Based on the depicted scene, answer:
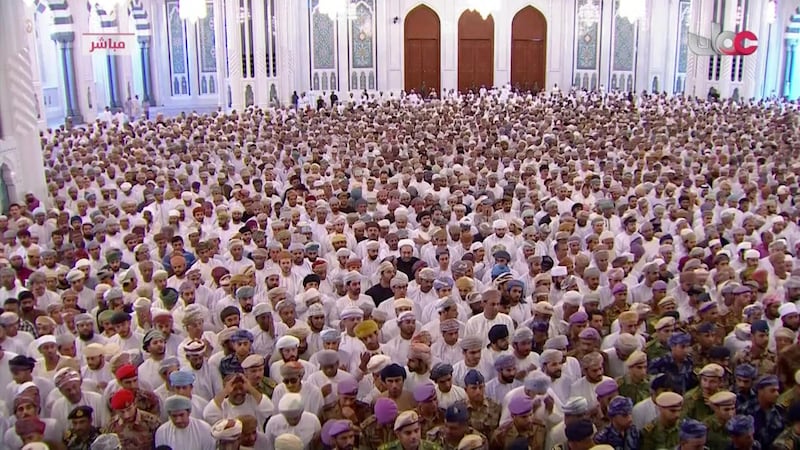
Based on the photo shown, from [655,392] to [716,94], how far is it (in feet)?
56.8

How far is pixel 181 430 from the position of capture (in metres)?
3.83

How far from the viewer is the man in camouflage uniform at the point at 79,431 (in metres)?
3.85

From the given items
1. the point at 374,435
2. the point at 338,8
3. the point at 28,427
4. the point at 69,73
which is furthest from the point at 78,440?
the point at 69,73

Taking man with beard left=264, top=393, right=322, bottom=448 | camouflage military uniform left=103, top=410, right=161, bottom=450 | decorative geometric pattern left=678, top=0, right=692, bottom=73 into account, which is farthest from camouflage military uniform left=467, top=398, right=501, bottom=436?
decorative geometric pattern left=678, top=0, right=692, bottom=73

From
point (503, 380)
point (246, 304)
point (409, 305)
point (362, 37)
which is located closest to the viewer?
point (503, 380)

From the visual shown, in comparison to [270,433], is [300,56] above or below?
above

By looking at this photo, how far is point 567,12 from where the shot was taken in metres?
25.4

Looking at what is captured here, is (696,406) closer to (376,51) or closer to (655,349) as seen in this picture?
(655,349)

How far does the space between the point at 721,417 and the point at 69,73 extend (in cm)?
1782

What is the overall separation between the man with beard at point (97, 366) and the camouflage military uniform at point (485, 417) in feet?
7.24

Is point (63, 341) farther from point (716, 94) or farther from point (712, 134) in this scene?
point (716, 94)

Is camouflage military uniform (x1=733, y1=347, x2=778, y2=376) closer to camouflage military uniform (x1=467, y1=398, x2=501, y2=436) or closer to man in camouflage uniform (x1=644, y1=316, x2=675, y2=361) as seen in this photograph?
man in camouflage uniform (x1=644, y1=316, x2=675, y2=361)

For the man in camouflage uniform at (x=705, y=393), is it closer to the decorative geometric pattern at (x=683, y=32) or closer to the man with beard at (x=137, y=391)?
the man with beard at (x=137, y=391)

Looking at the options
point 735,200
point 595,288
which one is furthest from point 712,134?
point 595,288
